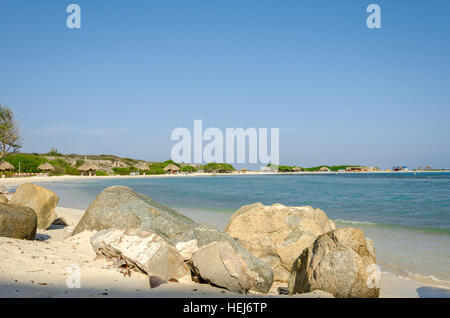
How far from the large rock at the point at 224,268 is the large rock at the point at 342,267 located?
2.56 ft

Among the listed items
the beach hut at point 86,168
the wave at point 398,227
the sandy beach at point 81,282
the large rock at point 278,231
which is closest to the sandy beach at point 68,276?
the sandy beach at point 81,282

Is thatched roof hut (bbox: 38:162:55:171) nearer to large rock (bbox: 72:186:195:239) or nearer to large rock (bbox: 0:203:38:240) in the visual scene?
large rock (bbox: 72:186:195:239)

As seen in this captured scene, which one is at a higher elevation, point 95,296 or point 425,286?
point 95,296

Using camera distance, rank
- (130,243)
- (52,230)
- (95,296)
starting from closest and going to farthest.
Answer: (95,296) → (130,243) → (52,230)

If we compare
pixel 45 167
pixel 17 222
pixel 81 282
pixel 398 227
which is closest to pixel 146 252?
pixel 81 282

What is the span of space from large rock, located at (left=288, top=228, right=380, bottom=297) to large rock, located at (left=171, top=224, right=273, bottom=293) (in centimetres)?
49

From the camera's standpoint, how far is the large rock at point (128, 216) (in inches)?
250

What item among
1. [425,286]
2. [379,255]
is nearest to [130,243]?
[425,286]

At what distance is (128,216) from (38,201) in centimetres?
339

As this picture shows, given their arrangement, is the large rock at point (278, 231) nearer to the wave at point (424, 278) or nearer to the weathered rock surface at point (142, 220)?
the weathered rock surface at point (142, 220)

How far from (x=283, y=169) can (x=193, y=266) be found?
428 ft
